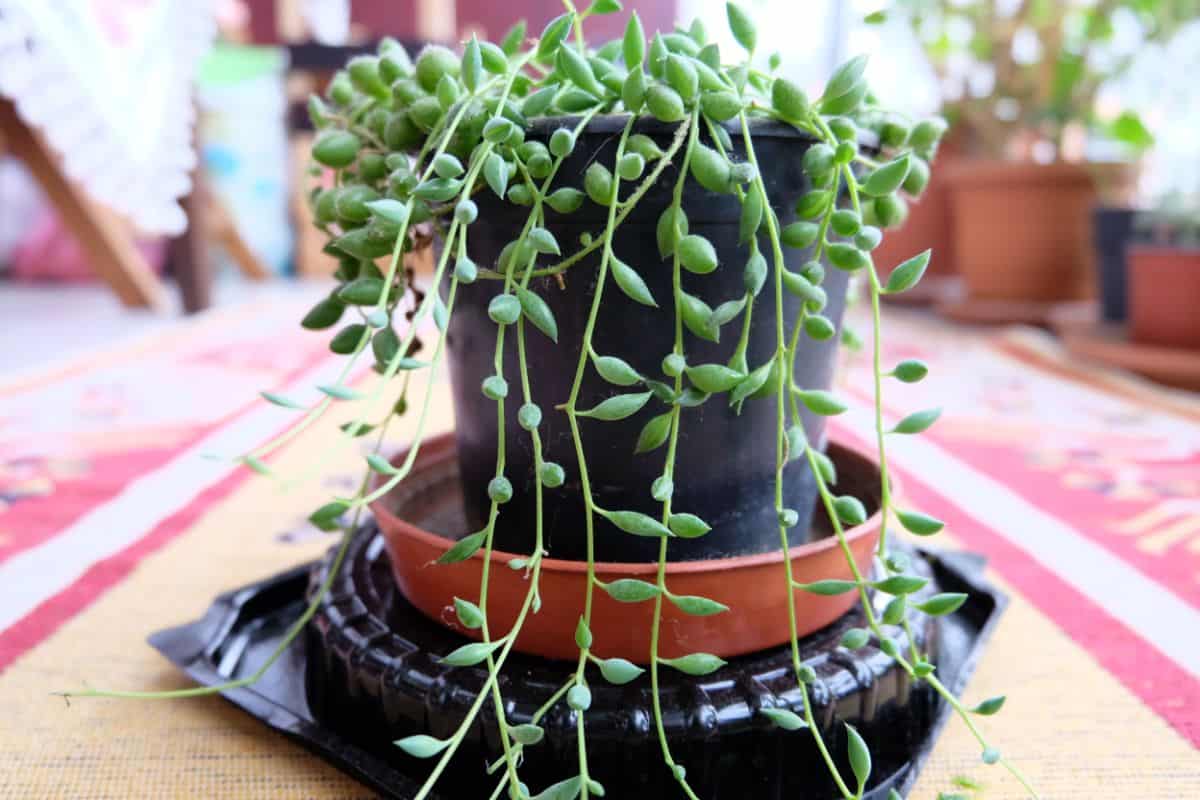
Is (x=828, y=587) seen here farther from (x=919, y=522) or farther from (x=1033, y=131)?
(x=1033, y=131)

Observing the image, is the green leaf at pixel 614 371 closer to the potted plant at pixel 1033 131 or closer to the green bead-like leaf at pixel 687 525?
the green bead-like leaf at pixel 687 525

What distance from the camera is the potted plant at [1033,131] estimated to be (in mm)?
1826

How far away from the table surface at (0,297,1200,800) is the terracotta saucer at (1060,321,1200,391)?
5 cm

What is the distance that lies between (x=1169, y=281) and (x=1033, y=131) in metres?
0.74

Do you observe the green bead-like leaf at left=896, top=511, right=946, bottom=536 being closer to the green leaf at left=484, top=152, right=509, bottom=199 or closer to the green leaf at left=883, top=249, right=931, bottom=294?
the green leaf at left=883, top=249, right=931, bottom=294

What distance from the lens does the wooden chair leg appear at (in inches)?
68.6

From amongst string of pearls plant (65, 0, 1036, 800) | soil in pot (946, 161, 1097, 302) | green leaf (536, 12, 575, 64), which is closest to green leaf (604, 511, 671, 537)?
string of pearls plant (65, 0, 1036, 800)

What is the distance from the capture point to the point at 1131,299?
60.4 inches

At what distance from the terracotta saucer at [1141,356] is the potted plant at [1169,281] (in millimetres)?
24

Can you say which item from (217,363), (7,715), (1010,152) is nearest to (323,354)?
(217,363)

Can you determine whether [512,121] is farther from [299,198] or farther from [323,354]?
[299,198]

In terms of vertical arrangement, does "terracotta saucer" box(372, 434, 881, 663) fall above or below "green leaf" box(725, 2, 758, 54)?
below

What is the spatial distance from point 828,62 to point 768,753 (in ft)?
8.47

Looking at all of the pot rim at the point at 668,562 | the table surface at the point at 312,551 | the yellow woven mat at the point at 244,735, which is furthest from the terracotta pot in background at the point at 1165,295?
the pot rim at the point at 668,562
